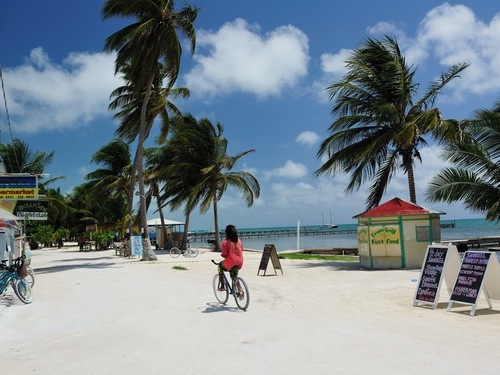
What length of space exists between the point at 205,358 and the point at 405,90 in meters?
16.0

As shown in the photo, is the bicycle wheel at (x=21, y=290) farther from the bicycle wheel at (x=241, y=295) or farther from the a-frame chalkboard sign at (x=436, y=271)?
the a-frame chalkboard sign at (x=436, y=271)

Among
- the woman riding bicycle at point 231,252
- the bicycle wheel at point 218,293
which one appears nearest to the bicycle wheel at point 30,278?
the bicycle wheel at point 218,293

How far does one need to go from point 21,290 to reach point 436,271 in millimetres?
8841

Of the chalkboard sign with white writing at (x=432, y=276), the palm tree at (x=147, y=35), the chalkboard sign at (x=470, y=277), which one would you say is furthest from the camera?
the palm tree at (x=147, y=35)

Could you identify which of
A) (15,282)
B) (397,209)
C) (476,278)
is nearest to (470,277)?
(476,278)

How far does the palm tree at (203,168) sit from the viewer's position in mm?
30781

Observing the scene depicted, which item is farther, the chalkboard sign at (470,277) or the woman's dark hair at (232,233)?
the woman's dark hair at (232,233)

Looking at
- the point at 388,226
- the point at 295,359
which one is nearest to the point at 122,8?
the point at 388,226

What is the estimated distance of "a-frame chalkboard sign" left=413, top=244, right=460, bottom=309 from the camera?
8906 millimetres

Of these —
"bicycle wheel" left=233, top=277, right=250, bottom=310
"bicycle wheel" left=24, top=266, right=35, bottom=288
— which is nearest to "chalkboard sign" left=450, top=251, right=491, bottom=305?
"bicycle wheel" left=233, top=277, right=250, bottom=310

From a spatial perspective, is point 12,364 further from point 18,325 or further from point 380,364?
point 380,364

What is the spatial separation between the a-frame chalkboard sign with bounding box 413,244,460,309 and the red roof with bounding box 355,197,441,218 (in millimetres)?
6742

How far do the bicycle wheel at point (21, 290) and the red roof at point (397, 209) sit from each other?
35.8 feet

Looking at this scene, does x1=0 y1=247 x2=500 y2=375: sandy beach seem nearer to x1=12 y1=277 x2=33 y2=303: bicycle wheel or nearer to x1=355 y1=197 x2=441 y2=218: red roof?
x1=12 y1=277 x2=33 y2=303: bicycle wheel
